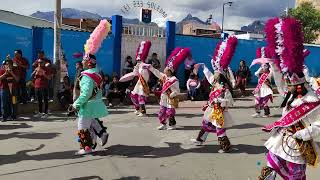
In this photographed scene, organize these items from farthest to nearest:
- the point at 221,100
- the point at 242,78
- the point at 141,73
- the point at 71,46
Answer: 1. the point at 242,78
2. the point at 71,46
3. the point at 141,73
4. the point at 221,100

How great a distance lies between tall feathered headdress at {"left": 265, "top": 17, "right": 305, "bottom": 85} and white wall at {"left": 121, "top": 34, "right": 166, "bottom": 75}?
1204cm

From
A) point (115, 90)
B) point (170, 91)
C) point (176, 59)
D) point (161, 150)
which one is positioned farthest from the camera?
point (115, 90)

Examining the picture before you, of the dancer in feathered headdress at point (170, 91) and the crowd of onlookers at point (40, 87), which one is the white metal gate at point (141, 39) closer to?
the crowd of onlookers at point (40, 87)

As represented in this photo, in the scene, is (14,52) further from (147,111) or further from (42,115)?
(147,111)

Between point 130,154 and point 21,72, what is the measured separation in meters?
5.82

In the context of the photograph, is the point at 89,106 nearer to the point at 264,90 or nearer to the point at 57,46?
the point at 264,90

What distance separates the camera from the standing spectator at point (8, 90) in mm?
12234

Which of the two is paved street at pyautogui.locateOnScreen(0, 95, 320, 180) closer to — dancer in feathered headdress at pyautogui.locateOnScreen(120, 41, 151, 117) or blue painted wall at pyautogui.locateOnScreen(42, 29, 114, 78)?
dancer in feathered headdress at pyautogui.locateOnScreen(120, 41, 151, 117)

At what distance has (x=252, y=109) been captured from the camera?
50.2 ft

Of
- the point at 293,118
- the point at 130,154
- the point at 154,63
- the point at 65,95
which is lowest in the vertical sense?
the point at 130,154

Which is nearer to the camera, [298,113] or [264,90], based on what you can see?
[298,113]

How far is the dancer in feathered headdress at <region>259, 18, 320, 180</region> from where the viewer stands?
19.2 ft

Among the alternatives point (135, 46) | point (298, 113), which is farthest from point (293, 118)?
point (135, 46)

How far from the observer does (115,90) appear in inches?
599
